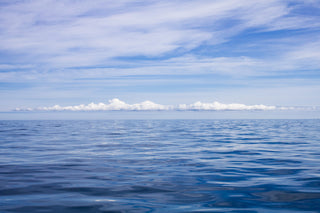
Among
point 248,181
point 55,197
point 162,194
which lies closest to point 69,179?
point 55,197

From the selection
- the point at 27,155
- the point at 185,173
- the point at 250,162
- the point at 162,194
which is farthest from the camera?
the point at 27,155

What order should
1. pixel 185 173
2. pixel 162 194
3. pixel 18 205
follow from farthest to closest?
pixel 185 173
pixel 162 194
pixel 18 205

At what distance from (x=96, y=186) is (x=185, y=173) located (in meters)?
4.03

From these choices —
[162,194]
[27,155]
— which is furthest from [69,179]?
[27,155]

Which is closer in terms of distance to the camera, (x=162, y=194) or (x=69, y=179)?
(x=162, y=194)

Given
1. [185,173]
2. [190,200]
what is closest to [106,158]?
[185,173]

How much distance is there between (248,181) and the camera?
10.2m

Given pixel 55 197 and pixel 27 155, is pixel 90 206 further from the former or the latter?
pixel 27 155

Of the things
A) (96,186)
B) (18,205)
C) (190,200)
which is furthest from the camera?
(96,186)

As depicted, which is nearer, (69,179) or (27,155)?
(69,179)

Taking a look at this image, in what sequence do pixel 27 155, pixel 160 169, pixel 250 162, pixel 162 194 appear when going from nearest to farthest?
pixel 162 194 < pixel 160 169 < pixel 250 162 < pixel 27 155

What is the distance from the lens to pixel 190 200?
7.98 metres

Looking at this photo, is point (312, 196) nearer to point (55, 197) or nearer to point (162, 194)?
point (162, 194)

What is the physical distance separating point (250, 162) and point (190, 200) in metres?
7.76
